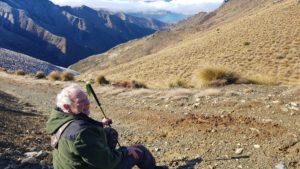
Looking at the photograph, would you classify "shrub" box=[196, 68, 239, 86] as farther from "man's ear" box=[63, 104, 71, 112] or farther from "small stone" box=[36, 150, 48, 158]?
"man's ear" box=[63, 104, 71, 112]

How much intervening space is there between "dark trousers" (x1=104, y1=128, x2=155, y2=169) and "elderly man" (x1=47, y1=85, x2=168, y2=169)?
2.26 feet

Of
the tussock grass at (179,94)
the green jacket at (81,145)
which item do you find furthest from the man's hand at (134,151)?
the tussock grass at (179,94)

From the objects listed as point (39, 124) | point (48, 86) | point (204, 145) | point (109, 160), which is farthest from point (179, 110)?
point (48, 86)

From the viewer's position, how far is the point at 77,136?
18.9ft

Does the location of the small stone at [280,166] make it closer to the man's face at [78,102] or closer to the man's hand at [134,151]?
the man's hand at [134,151]

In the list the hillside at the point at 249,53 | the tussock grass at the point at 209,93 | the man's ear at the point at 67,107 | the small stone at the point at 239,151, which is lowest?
the hillside at the point at 249,53

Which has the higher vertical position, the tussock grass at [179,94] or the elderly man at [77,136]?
the elderly man at [77,136]

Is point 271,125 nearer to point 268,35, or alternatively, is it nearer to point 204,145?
point 204,145

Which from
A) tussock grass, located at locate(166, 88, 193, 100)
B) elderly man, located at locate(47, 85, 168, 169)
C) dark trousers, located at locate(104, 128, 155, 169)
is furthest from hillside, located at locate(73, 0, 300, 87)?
elderly man, located at locate(47, 85, 168, 169)

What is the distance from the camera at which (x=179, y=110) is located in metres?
15.9

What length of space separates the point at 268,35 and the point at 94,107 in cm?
3944

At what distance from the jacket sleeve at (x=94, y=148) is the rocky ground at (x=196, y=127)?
147 inches

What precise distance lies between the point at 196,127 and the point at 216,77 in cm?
841

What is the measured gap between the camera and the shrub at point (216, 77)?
1978 cm
